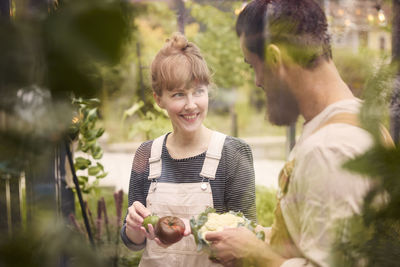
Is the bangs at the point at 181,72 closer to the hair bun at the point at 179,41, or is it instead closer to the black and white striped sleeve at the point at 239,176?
the hair bun at the point at 179,41

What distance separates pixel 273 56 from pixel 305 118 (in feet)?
0.44

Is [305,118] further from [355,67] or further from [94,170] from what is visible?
[94,170]

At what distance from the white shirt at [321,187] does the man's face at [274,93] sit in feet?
0.20

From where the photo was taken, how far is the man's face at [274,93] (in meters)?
0.80

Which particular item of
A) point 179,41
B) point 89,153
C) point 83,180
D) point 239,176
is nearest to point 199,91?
point 179,41

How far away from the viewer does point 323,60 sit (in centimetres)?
76

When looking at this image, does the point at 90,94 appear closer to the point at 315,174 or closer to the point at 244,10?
the point at 315,174

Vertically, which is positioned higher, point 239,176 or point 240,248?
point 239,176

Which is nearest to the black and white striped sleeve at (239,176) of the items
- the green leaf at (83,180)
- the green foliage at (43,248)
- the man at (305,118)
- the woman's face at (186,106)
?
the woman's face at (186,106)

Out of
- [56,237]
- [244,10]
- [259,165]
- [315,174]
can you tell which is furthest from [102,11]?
[259,165]

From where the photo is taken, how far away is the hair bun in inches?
42.5

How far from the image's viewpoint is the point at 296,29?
722 millimetres

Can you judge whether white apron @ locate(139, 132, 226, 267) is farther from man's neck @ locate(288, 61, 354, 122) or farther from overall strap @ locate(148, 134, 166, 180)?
man's neck @ locate(288, 61, 354, 122)

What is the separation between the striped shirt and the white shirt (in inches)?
12.9
